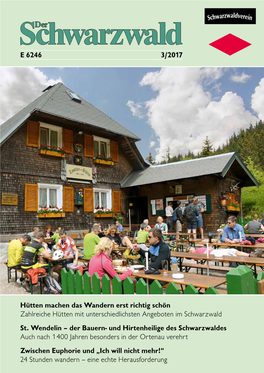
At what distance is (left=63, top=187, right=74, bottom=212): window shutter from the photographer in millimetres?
12258

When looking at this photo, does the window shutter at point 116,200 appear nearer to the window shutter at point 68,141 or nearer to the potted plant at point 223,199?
the window shutter at point 68,141

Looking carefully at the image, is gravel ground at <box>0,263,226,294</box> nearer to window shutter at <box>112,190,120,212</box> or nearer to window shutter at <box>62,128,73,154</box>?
window shutter at <box>62,128,73,154</box>

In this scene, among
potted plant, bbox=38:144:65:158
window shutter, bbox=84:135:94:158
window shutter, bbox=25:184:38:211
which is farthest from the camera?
window shutter, bbox=84:135:94:158

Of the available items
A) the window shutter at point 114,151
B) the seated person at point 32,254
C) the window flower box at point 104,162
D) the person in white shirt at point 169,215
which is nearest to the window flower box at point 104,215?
the window flower box at point 104,162

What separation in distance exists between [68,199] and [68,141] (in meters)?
2.67

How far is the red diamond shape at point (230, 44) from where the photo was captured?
2.95 metres

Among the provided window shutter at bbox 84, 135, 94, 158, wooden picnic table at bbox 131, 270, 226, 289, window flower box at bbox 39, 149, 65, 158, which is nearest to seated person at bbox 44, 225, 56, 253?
window flower box at bbox 39, 149, 65, 158

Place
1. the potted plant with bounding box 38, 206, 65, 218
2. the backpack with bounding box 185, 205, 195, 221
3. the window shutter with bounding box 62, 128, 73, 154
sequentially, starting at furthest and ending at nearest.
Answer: the window shutter with bounding box 62, 128, 73, 154 → the potted plant with bounding box 38, 206, 65, 218 → the backpack with bounding box 185, 205, 195, 221

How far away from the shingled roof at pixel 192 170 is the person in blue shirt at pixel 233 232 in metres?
5.12

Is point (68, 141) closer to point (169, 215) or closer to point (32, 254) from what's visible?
point (169, 215)

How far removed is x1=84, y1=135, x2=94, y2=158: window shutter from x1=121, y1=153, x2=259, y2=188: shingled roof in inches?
103

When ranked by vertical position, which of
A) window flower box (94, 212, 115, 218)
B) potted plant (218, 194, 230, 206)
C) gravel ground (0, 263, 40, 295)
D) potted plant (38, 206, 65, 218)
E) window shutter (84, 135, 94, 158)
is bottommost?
gravel ground (0, 263, 40, 295)

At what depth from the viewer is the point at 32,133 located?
449 inches
